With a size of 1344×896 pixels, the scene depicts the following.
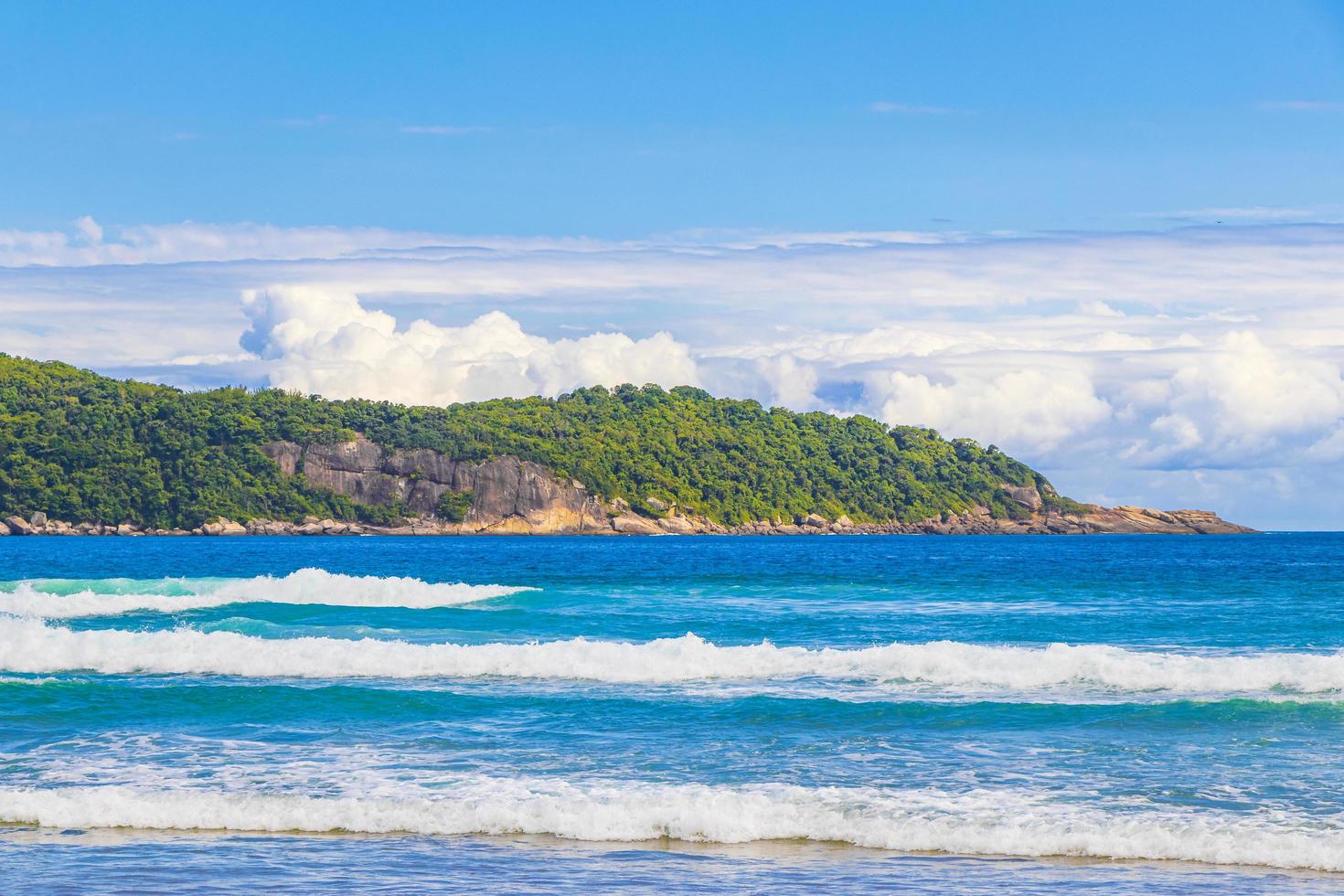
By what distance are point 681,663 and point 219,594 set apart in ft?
71.4

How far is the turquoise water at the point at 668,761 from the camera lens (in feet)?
35.9

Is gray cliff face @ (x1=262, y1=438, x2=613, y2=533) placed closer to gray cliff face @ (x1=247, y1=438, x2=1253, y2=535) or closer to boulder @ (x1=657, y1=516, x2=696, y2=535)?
gray cliff face @ (x1=247, y1=438, x2=1253, y2=535)

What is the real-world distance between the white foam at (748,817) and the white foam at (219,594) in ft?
73.7

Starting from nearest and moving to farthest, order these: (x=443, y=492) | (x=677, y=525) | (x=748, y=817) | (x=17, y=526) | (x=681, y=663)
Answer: (x=748, y=817), (x=681, y=663), (x=17, y=526), (x=443, y=492), (x=677, y=525)

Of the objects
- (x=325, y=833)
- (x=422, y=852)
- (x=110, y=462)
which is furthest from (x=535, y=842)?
(x=110, y=462)

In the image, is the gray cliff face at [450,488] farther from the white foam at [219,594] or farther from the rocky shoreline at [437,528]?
the white foam at [219,594]

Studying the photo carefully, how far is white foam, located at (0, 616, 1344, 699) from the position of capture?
19484 mm

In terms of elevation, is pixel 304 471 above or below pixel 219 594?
above

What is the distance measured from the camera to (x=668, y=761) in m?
14.7

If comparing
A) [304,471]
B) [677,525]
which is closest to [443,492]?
[304,471]

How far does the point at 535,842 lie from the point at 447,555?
78088mm

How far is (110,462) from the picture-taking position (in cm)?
15612

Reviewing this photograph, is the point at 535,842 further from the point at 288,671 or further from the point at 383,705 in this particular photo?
the point at 288,671

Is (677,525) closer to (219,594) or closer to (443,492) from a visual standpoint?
(443,492)
